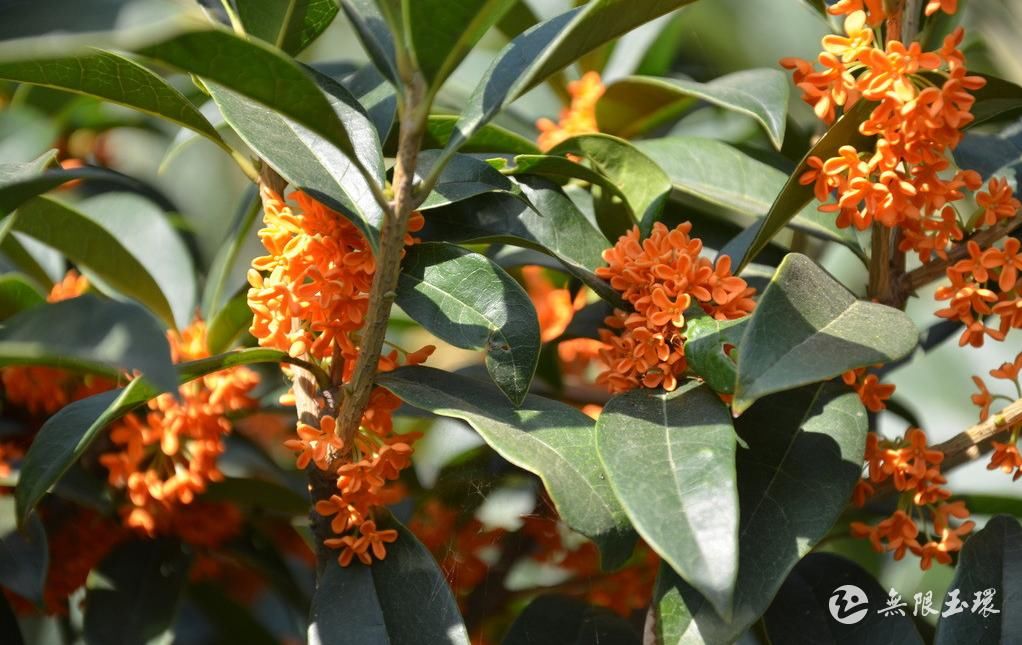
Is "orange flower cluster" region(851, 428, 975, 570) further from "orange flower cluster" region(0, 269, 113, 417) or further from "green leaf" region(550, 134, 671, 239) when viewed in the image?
"orange flower cluster" region(0, 269, 113, 417)

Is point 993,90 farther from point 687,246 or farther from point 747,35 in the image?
point 747,35

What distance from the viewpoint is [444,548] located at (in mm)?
1012

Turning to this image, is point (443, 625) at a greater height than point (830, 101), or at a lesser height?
lesser

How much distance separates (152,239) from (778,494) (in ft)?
3.00

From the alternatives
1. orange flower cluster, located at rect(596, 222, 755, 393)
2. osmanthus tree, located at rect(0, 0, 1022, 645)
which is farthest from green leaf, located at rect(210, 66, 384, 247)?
orange flower cluster, located at rect(596, 222, 755, 393)

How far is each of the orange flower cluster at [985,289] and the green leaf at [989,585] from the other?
0.60 ft

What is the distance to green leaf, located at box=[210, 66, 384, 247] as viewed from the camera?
0.81 m

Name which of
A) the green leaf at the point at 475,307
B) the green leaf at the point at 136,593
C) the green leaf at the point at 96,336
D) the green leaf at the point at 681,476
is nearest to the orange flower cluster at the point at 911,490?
the green leaf at the point at 681,476

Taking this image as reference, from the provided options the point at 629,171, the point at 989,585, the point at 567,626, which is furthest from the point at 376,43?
the point at 989,585

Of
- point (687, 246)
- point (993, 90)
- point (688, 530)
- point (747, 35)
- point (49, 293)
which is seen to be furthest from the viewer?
point (747, 35)

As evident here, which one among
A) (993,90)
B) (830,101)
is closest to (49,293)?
(830,101)

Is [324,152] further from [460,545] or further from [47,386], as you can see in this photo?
[47,386]

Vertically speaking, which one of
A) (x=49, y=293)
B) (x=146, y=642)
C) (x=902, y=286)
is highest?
(x=49, y=293)

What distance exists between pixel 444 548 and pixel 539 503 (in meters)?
0.11
